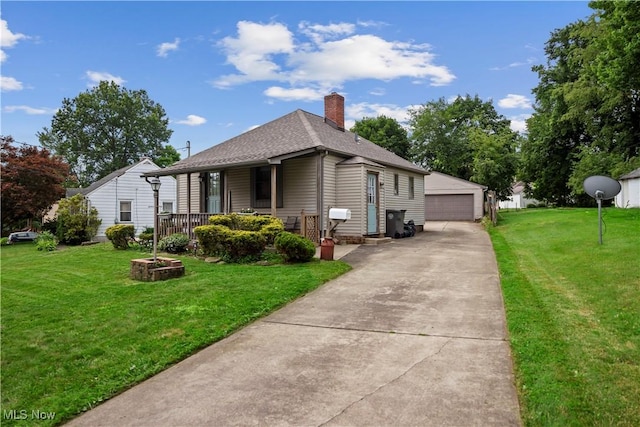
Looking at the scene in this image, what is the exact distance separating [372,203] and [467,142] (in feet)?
91.6

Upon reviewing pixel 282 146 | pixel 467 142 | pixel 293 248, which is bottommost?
pixel 293 248

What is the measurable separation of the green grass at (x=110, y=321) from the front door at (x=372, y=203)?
5.13m

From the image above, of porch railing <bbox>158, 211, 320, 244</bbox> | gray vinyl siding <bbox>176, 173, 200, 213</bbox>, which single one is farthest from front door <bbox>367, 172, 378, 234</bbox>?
gray vinyl siding <bbox>176, 173, 200, 213</bbox>

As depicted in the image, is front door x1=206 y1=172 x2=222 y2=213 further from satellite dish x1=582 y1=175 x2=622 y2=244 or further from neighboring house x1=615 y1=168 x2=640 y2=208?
neighboring house x1=615 y1=168 x2=640 y2=208

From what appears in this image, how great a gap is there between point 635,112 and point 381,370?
1223 inches

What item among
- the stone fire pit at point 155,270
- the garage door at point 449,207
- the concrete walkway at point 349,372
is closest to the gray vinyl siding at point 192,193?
the stone fire pit at point 155,270

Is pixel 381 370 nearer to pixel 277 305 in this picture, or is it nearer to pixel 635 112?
pixel 277 305

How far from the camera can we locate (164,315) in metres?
5.64

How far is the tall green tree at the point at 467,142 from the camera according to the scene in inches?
1211

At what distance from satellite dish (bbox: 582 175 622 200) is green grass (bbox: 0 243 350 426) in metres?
6.96

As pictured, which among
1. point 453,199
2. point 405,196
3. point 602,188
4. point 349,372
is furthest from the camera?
point 453,199

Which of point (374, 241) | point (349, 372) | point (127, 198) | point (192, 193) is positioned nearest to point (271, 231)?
point (374, 241)

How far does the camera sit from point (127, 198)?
81.8 ft

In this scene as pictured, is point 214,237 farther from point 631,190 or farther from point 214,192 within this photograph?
point 631,190
